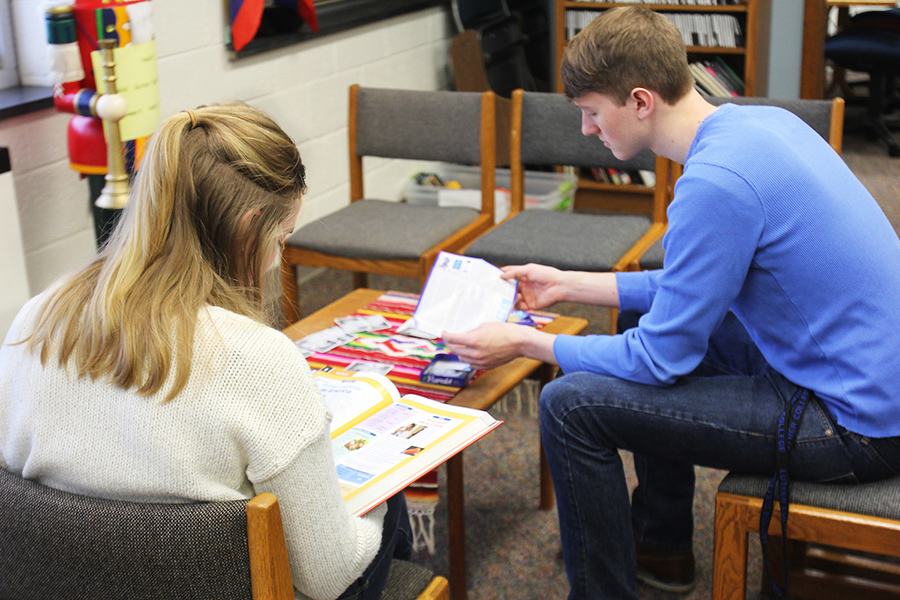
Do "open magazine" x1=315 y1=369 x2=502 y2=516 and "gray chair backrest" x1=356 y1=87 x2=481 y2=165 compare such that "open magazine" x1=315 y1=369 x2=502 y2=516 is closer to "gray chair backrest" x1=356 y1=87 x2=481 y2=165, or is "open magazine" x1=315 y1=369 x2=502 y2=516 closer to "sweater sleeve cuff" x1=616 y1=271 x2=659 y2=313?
"sweater sleeve cuff" x1=616 y1=271 x2=659 y2=313

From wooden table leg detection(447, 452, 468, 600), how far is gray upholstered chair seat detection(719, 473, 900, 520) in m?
0.47

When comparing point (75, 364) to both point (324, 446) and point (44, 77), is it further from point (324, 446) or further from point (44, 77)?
point (44, 77)

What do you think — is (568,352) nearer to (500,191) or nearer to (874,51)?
(500,191)

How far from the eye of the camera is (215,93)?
9.41ft

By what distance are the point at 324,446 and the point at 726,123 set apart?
812mm

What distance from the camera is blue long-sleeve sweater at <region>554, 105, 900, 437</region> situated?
1.26 meters

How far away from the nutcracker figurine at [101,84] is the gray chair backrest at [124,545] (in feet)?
3.79

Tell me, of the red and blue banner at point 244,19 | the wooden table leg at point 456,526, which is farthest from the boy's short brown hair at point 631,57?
the red and blue banner at point 244,19

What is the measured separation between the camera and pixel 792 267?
1.28m

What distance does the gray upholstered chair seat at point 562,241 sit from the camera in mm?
2387

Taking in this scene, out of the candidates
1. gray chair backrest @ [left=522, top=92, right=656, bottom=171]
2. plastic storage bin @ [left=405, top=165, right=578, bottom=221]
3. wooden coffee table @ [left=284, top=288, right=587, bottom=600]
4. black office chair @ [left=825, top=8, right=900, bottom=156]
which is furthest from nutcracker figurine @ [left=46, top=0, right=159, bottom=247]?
black office chair @ [left=825, top=8, right=900, bottom=156]

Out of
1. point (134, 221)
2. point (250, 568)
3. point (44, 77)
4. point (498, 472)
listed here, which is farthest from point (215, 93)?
point (250, 568)

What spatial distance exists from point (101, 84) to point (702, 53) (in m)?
2.69

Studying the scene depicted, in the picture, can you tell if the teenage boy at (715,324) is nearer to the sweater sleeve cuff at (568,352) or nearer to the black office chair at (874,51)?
the sweater sleeve cuff at (568,352)
